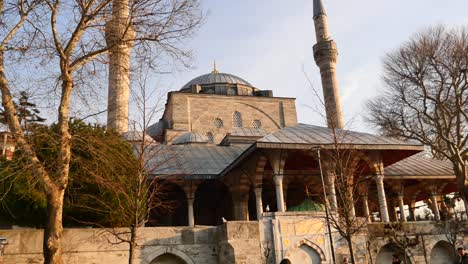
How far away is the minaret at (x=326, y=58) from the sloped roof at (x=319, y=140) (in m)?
12.0

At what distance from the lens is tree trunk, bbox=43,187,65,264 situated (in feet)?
22.9

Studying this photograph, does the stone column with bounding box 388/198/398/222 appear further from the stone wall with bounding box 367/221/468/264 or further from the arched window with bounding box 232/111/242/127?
the arched window with bounding box 232/111/242/127

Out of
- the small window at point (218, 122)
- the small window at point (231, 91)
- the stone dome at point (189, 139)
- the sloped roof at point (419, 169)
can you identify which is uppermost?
the small window at point (231, 91)

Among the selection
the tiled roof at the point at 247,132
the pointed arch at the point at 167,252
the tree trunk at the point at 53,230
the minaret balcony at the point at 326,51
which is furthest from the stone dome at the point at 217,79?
the tree trunk at the point at 53,230

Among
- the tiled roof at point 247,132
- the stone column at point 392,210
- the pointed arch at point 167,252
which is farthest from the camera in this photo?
the tiled roof at point 247,132

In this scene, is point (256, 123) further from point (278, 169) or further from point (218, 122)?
point (278, 169)

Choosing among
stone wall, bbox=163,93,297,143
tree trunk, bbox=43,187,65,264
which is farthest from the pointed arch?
stone wall, bbox=163,93,297,143

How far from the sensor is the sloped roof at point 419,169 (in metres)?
18.3

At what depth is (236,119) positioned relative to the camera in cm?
3023

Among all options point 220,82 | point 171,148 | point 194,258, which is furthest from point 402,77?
point 220,82

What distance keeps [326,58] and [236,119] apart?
23.9 ft

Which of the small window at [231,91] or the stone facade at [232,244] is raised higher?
the small window at [231,91]

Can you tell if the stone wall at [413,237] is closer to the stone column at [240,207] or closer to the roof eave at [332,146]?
the roof eave at [332,146]

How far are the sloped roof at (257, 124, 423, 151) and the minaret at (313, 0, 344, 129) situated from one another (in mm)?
12038
